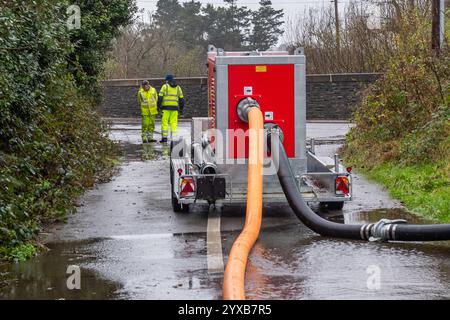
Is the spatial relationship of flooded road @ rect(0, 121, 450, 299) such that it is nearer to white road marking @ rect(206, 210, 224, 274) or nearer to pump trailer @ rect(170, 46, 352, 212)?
white road marking @ rect(206, 210, 224, 274)

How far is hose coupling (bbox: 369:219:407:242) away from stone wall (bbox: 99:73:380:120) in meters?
21.9

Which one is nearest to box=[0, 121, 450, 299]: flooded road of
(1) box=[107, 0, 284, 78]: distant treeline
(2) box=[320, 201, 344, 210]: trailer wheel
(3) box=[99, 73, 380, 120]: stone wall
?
(2) box=[320, 201, 344, 210]: trailer wheel

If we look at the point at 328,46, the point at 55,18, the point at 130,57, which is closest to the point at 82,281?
the point at 55,18

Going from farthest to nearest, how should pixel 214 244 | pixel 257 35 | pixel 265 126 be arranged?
1. pixel 257 35
2. pixel 265 126
3. pixel 214 244

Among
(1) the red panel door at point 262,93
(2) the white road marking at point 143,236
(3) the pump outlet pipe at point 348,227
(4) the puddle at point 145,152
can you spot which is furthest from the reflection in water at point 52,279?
(4) the puddle at point 145,152

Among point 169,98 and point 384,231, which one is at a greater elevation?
point 169,98

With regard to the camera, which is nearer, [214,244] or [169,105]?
[214,244]

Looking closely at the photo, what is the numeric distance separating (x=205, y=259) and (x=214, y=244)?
775 millimetres

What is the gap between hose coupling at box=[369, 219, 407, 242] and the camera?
8.52 metres

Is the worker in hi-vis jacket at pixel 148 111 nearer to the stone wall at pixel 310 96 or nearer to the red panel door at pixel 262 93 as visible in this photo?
the stone wall at pixel 310 96

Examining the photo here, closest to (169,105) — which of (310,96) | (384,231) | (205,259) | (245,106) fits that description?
(245,106)

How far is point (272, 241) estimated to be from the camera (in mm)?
9555

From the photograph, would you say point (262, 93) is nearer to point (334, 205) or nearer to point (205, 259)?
point (334, 205)

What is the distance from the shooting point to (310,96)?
32.7 meters
